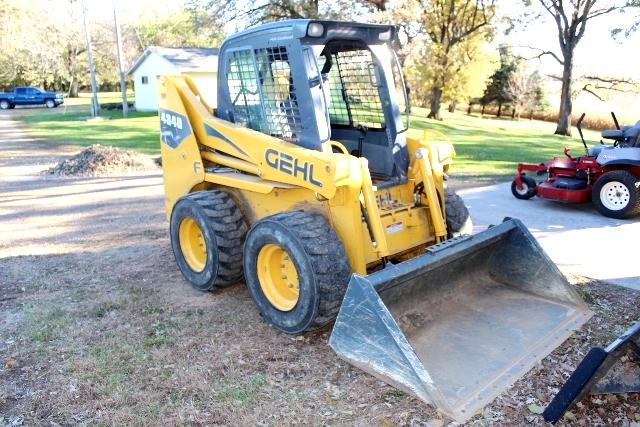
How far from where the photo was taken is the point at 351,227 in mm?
4453

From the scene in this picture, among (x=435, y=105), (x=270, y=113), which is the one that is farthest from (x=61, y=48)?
(x=270, y=113)

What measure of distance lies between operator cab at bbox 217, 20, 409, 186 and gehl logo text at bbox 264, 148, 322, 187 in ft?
0.72

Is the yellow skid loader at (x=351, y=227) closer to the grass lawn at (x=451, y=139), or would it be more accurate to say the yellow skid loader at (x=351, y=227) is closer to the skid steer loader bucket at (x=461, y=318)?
the skid steer loader bucket at (x=461, y=318)

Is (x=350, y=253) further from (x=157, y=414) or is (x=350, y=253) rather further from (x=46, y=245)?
(x=46, y=245)

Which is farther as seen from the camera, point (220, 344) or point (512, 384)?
point (220, 344)

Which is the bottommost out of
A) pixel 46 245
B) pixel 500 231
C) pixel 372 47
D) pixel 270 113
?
pixel 46 245

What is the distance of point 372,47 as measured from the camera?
511 cm

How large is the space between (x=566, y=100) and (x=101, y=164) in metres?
22.5

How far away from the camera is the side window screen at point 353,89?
17.6ft

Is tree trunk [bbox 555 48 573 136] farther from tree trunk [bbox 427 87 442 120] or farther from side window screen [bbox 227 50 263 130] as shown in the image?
side window screen [bbox 227 50 263 130]

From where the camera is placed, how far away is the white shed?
3006 centimetres

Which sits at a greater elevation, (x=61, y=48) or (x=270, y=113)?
(x=61, y=48)

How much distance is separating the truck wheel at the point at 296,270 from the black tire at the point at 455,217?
155 centimetres

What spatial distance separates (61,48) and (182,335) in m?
45.5
